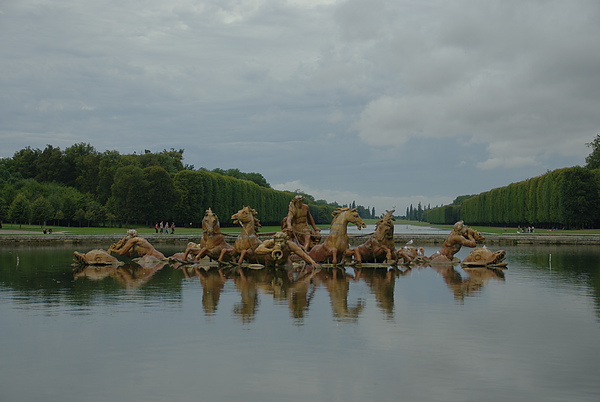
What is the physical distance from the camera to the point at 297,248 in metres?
19.2

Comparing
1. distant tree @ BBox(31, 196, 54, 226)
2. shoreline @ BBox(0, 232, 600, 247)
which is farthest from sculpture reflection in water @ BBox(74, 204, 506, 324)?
distant tree @ BBox(31, 196, 54, 226)

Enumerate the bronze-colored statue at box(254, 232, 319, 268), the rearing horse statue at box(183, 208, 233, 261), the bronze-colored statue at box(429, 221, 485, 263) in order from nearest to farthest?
the bronze-colored statue at box(254, 232, 319, 268)
the rearing horse statue at box(183, 208, 233, 261)
the bronze-colored statue at box(429, 221, 485, 263)

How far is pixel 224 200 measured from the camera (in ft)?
253

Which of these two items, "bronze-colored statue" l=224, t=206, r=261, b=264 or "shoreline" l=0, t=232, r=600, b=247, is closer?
"bronze-colored statue" l=224, t=206, r=261, b=264

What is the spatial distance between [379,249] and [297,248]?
3.54 metres

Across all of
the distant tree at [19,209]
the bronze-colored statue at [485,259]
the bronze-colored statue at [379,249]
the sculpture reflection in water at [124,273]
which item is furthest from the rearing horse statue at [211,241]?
the distant tree at [19,209]

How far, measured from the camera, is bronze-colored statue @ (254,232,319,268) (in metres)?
19.2

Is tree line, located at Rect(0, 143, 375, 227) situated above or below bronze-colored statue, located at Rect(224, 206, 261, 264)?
above

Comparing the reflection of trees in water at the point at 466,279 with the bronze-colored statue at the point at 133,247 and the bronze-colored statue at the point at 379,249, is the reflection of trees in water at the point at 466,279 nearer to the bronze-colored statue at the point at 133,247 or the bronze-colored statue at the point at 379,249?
the bronze-colored statue at the point at 379,249

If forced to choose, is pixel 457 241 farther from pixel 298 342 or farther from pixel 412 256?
pixel 298 342

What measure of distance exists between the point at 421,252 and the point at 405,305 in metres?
13.1

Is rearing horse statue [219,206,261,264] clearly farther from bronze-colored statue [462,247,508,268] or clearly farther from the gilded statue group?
bronze-colored statue [462,247,508,268]

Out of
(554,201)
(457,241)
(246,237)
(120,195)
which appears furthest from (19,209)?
(554,201)

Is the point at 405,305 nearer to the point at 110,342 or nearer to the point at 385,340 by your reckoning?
the point at 385,340
